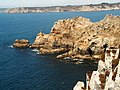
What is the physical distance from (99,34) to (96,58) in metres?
17.9

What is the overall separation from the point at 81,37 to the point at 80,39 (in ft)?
15.5

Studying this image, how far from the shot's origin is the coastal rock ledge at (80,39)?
5202 inches

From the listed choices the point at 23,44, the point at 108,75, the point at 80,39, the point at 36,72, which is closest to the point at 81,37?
the point at 80,39

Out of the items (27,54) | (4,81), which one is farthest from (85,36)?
(4,81)

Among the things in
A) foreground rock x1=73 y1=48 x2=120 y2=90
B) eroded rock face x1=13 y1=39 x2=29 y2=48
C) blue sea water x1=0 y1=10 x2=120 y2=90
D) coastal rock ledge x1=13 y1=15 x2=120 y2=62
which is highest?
foreground rock x1=73 y1=48 x2=120 y2=90

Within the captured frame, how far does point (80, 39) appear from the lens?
470 ft

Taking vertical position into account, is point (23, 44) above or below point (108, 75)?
below

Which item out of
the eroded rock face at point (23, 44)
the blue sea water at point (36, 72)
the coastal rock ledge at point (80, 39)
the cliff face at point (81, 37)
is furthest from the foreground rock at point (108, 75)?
the eroded rock face at point (23, 44)

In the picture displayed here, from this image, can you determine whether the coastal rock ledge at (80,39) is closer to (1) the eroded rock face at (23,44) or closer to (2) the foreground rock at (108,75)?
(1) the eroded rock face at (23,44)

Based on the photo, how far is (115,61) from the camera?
187 feet

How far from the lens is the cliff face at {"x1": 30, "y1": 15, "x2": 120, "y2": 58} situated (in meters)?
133

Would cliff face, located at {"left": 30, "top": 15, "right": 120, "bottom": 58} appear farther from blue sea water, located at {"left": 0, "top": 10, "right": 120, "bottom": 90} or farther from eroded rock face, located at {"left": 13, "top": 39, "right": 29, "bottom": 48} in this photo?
blue sea water, located at {"left": 0, "top": 10, "right": 120, "bottom": 90}

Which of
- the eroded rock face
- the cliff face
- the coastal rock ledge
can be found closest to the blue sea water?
the coastal rock ledge

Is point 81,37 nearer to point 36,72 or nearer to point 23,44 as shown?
point 23,44
